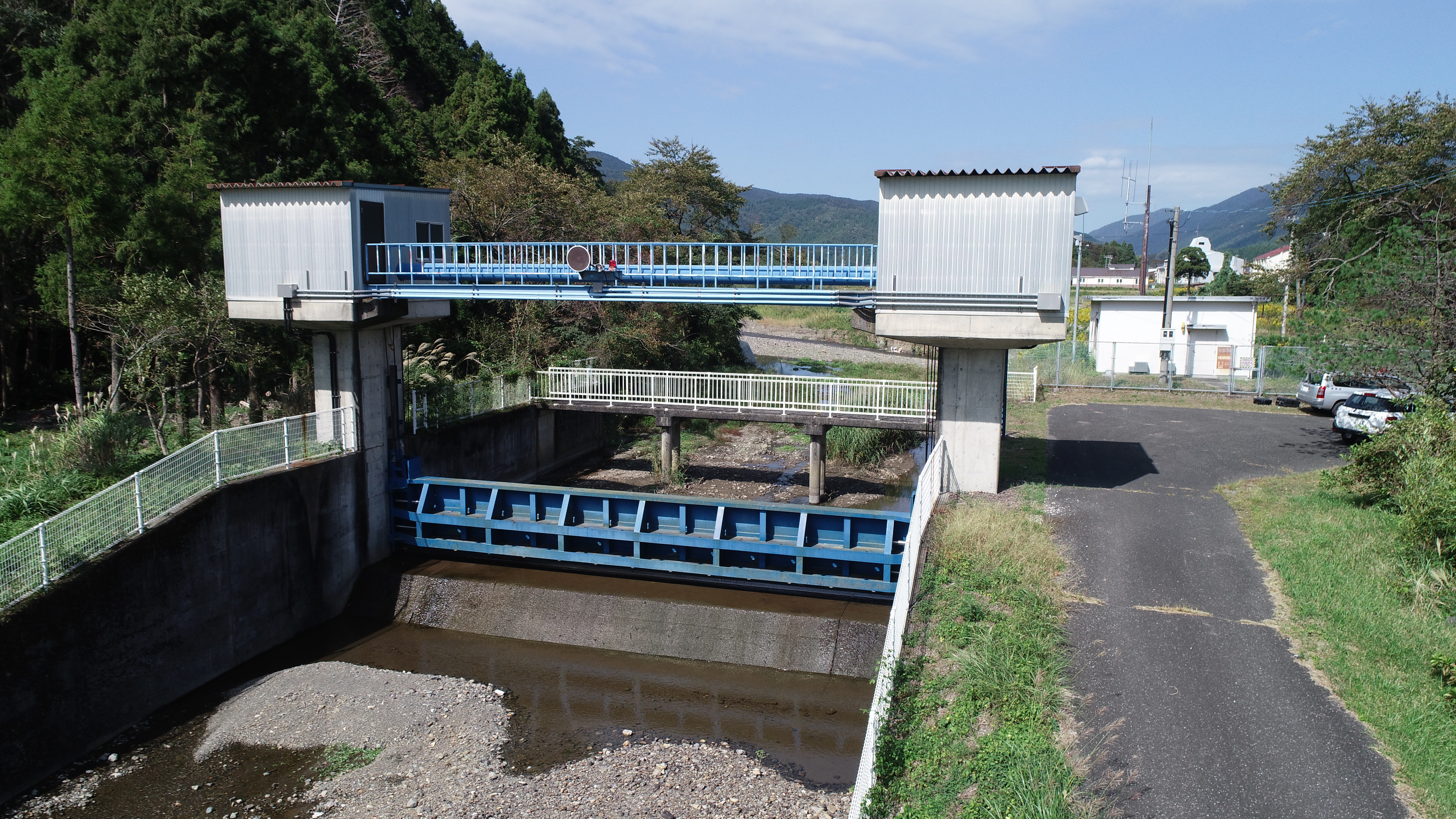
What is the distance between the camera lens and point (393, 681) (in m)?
12.3

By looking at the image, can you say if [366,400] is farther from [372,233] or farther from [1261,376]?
[1261,376]

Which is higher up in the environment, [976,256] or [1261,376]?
[976,256]

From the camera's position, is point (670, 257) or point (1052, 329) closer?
point (1052, 329)

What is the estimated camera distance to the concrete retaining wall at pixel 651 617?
12.9 m

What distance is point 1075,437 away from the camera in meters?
20.7

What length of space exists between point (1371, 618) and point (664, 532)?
9811mm

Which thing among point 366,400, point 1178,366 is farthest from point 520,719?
point 1178,366

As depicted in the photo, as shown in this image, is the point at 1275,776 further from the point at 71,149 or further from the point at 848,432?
the point at 71,149

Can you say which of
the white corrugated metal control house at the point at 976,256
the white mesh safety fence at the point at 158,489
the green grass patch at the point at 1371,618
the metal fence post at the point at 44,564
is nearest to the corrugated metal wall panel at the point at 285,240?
the white mesh safety fence at the point at 158,489

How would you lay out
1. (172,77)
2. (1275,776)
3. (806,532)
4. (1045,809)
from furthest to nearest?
(172,77) → (806,532) → (1275,776) → (1045,809)

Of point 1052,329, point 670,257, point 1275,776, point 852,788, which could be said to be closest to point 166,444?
point 852,788

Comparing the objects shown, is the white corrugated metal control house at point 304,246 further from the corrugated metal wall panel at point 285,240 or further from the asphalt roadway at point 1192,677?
the asphalt roadway at point 1192,677

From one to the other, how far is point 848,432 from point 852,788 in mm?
15461

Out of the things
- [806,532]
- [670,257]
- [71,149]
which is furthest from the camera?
[670,257]
